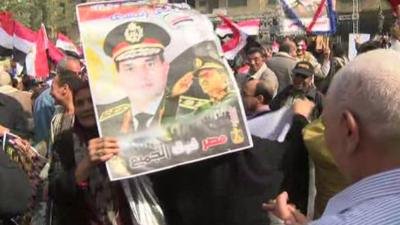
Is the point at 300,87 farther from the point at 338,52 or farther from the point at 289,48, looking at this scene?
the point at 338,52

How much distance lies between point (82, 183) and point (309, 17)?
917 cm

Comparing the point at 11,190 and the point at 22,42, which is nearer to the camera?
the point at 11,190

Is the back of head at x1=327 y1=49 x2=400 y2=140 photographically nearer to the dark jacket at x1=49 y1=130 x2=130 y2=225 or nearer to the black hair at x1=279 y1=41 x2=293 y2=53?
the dark jacket at x1=49 y1=130 x2=130 y2=225

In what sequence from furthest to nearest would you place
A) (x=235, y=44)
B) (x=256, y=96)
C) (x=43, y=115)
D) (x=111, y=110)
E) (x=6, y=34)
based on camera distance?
(x=6, y=34)
(x=235, y=44)
(x=43, y=115)
(x=256, y=96)
(x=111, y=110)

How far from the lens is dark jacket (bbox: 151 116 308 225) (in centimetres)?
307

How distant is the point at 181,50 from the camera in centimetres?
293

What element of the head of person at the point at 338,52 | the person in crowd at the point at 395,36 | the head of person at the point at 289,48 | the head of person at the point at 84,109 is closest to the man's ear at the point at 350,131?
the head of person at the point at 84,109

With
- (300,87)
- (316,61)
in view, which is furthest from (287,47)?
(300,87)

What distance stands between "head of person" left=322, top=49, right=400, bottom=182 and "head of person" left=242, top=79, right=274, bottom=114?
2392mm

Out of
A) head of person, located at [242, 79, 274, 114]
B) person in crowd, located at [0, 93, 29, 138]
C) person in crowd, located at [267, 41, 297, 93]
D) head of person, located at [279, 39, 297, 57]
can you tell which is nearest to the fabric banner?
head of person, located at [279, 39, 297, 57]

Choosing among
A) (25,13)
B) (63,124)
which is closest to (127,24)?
(63,124)

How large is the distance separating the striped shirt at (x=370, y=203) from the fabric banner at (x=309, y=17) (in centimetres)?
1015

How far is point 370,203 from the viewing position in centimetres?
147

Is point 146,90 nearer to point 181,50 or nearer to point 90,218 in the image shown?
point 181,50
